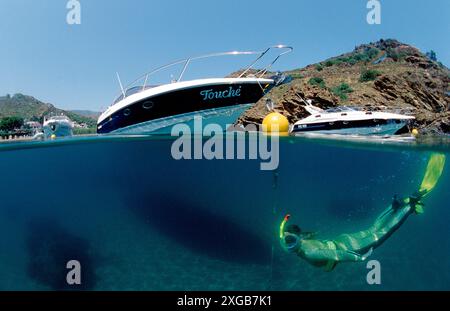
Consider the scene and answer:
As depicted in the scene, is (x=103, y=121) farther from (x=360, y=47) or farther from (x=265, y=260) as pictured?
(x=360, y=47)

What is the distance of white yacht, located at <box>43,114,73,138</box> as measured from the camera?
17625 mm

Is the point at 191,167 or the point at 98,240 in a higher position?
the point at 191,167

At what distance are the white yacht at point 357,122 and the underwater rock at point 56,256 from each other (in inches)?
721

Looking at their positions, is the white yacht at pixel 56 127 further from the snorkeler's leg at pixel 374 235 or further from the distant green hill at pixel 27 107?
the distant green hill at pixel 27 107

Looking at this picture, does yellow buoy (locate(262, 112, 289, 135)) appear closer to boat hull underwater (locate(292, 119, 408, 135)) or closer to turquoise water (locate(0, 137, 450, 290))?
turquoise water (locate(0, 137, 450, 290))

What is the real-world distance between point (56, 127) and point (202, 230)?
12.5 meters

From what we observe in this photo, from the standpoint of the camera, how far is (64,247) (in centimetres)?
1047

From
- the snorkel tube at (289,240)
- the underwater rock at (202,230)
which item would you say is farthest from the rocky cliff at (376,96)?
the snorkel tube at (289,240)

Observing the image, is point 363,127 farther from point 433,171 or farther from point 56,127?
point 56,127

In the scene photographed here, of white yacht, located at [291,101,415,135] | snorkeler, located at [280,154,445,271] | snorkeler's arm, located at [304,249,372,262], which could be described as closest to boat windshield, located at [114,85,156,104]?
snorkeler, located at [280,154,445,271]

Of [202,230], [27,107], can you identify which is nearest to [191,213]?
[202,230]

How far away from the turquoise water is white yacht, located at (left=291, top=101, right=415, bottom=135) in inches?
79.9

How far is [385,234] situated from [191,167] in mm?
11186
